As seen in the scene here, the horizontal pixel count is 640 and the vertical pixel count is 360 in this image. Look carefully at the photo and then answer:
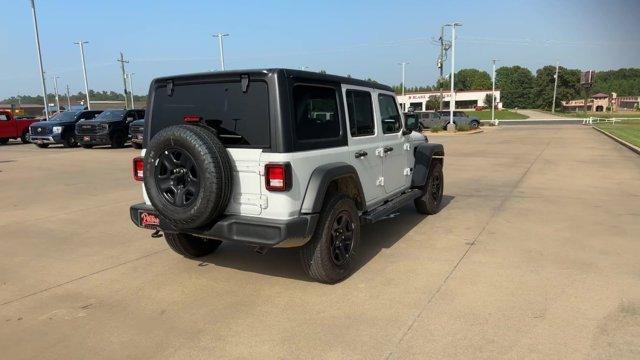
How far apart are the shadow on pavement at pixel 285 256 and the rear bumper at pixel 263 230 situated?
0.85 meters

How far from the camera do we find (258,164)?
3.88m

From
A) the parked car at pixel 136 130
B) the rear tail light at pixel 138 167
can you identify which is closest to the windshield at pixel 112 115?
the parked car at pixel 136 130

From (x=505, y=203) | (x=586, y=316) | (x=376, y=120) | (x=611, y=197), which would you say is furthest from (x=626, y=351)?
(x=611, y=197)

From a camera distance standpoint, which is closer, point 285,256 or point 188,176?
point 188,176

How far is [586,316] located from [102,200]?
25.9 ft

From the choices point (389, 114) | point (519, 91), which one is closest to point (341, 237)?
point (389, 114)

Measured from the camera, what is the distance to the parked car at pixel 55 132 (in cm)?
2091

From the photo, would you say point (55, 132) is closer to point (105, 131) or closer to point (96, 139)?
point (96, 139)

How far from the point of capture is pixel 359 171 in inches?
192

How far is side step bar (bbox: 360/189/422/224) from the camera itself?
4957mm

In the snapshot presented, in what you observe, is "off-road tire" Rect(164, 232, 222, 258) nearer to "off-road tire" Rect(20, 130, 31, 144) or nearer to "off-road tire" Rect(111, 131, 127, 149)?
"off-road tire" Rect(111, 131, 127, 149)

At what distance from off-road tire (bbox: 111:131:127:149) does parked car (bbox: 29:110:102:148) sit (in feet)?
7.73

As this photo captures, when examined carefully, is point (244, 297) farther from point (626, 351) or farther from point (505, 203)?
point (505, 203)

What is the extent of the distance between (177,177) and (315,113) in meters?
1.33
